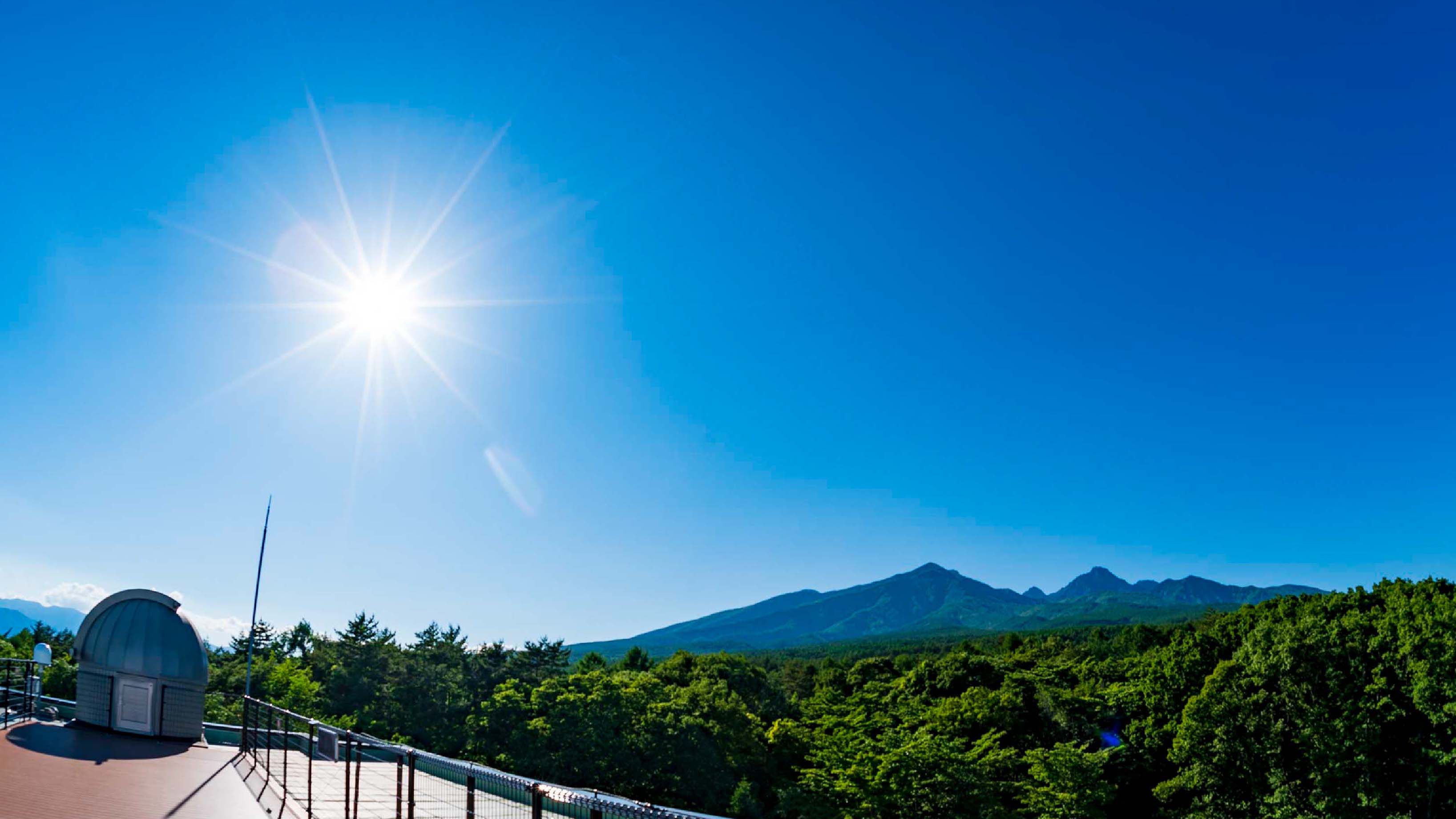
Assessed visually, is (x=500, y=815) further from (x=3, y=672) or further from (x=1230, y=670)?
(x=1230, y=670)

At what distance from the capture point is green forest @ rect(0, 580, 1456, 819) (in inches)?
1123

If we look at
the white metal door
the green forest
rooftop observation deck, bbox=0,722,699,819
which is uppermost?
the white metal door

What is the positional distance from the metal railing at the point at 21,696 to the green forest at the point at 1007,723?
6.56 m

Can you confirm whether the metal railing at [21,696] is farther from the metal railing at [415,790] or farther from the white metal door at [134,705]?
the metal railing at [415,790]

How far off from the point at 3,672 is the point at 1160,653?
45.7 meters

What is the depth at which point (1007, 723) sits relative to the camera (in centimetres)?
4034

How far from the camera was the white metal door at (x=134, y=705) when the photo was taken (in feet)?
55.4

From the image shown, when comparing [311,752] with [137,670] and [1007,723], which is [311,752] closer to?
[137,670]

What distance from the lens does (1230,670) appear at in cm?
3281

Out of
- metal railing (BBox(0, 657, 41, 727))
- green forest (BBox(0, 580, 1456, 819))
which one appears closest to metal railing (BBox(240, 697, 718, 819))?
metal railing (BBox(0, 657, 41, 727))

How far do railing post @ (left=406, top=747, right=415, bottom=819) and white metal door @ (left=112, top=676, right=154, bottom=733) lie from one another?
13570mm

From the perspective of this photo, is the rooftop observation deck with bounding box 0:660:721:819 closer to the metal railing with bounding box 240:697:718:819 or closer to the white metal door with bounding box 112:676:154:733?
the metal railing with bounding box 240:697:718:819

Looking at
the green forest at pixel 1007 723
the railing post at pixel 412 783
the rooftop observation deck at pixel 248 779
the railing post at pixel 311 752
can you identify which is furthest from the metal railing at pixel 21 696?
the railing post at pixel 412 783

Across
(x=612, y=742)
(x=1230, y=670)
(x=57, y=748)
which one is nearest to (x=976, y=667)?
(x=1230, y=670)
